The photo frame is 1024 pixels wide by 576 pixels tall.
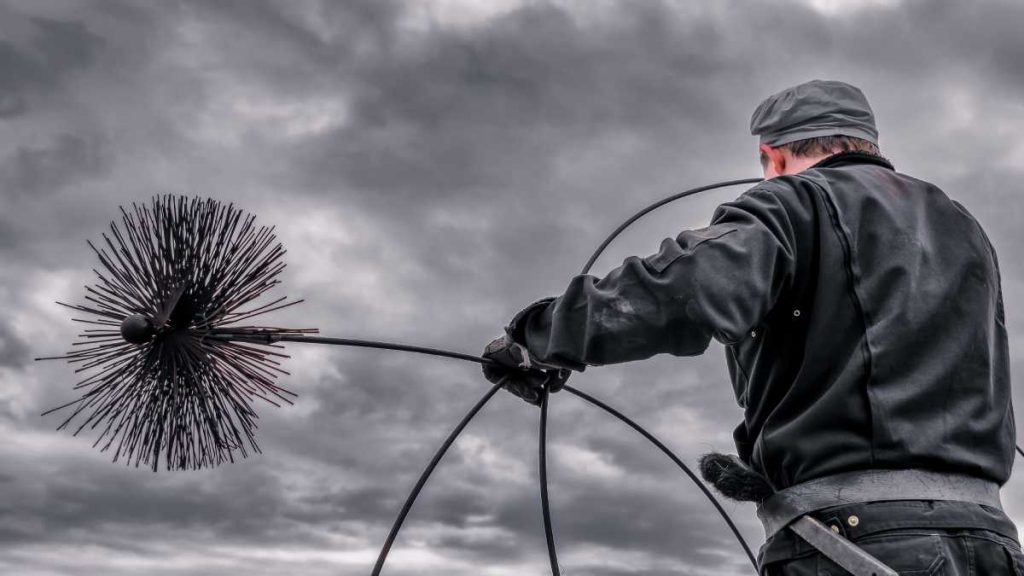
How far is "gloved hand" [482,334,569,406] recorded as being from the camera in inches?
117

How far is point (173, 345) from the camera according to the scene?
3.04m

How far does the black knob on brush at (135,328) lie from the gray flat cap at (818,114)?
2008 millimetres

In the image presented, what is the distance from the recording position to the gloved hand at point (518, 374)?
9.75ft

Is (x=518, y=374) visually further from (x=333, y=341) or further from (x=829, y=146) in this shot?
(x=829, y=146)

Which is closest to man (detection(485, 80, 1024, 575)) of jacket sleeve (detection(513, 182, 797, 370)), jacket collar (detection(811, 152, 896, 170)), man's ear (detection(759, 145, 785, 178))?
jacket sleeve (detection(513, 182, 797, 370))

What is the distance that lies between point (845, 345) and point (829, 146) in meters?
0.80

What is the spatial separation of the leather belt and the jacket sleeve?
1.47 feet

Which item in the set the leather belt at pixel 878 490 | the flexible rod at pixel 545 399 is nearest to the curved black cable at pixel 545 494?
the flexible rod at pixel 545 399

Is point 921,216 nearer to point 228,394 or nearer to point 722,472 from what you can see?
point 722,472

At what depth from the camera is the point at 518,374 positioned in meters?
3.09

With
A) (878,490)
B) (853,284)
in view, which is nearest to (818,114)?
(853,284)

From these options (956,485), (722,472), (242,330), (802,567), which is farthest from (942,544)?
(242,330)

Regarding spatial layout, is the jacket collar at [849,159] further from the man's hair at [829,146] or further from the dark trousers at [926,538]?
the dark trousers at [926,538]

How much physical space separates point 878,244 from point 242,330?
187 cm
